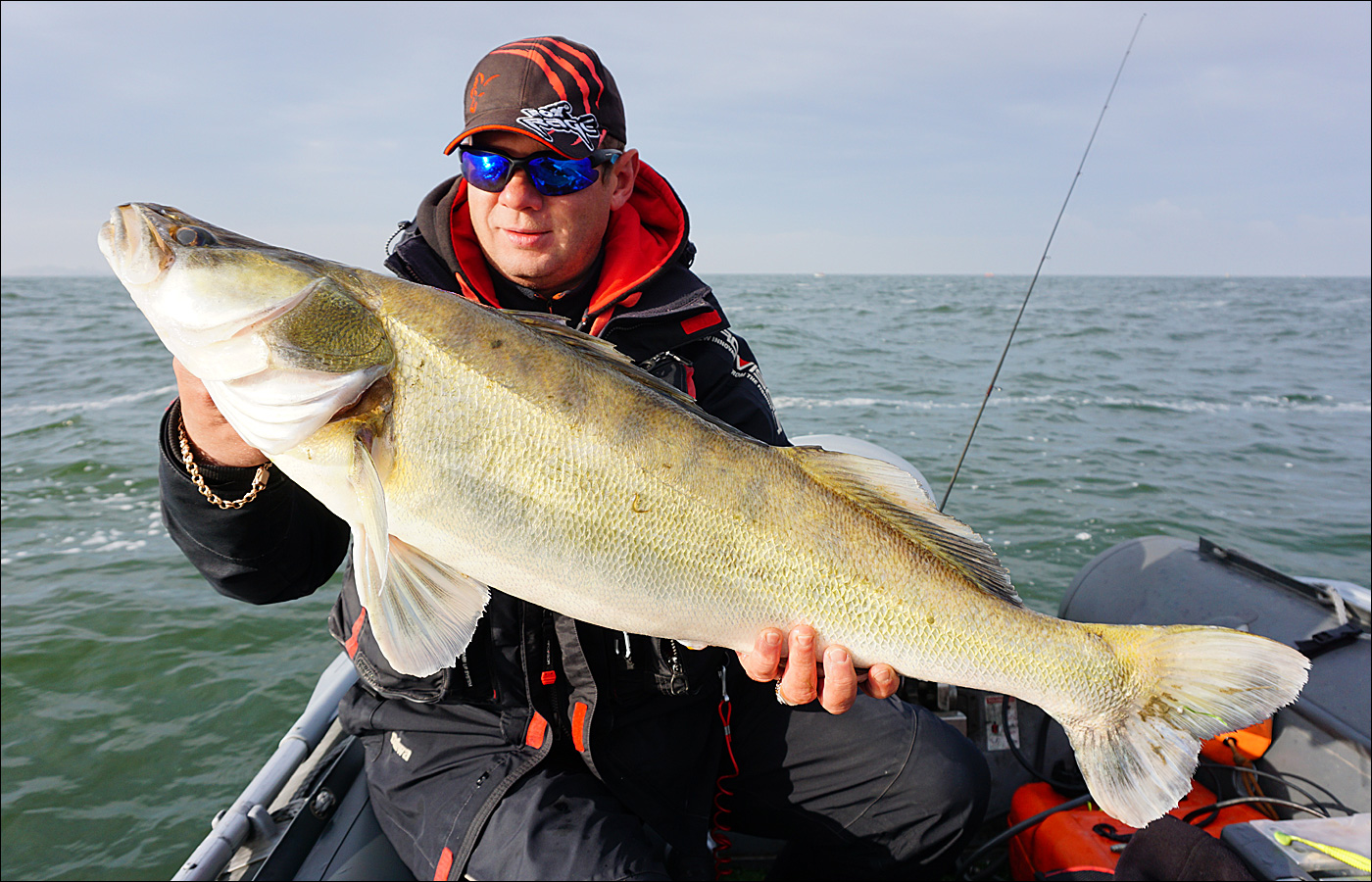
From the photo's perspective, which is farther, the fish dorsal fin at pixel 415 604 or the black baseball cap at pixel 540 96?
the black baseball cap at pixel 540 96

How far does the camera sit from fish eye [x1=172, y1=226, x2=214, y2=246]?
187 centimetres

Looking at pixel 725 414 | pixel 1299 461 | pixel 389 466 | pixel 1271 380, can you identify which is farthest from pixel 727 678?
pixel 1271 380

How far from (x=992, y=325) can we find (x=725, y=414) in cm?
3019

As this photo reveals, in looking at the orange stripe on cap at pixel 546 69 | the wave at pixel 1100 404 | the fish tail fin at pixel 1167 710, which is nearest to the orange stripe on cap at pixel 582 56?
the orange stripe on cap at pixel 546 69

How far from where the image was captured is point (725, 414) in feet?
9.73

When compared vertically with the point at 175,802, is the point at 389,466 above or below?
above

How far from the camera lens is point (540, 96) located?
263cm

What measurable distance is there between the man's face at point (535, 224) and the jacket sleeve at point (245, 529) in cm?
111

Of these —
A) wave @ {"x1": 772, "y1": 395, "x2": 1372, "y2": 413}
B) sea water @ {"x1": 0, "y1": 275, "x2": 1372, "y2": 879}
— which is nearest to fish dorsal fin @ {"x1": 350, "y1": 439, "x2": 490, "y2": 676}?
sea water @ {"x1": 0, "y1": 275, "x2": 1372, "y2": 879}

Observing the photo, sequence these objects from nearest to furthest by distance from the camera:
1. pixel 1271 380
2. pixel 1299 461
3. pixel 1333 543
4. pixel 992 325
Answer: pixel 1333 543
pixel 1299 461
pixel 1271 380
pixel 992 325

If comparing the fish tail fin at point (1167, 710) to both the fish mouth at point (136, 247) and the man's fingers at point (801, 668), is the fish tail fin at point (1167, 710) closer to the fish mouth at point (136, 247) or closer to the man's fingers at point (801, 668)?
the man's fingers at point (801, 668)

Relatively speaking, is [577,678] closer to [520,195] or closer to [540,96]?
[520,195]

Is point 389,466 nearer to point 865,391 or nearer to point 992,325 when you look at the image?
point 865,391

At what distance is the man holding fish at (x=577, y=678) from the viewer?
7.56ft
